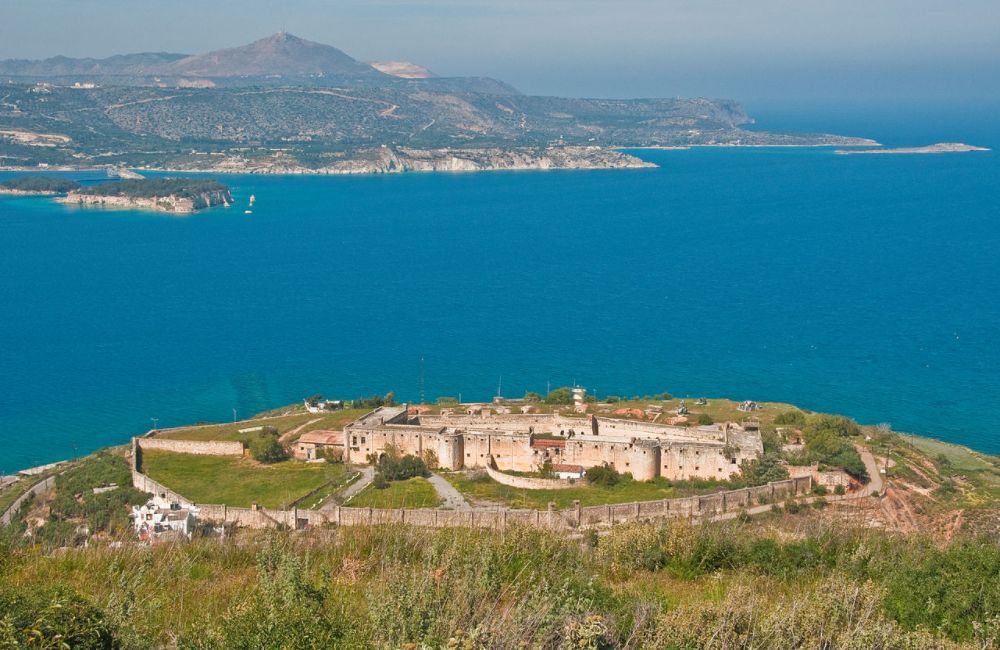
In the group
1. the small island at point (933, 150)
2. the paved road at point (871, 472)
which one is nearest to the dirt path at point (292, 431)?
the paved road at point (871, 472)

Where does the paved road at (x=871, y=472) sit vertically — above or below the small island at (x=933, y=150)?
below

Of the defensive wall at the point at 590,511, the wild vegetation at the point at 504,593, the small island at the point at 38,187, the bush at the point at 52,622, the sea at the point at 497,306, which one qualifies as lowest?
the sea at the point at 497,306

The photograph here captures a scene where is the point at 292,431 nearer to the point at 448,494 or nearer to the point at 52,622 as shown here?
the point at 448,494

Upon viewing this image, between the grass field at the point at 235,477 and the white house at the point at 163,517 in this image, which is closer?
the white house at the point at 163,517

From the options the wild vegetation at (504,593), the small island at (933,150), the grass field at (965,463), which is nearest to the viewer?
the wild vegetation at (504,593)

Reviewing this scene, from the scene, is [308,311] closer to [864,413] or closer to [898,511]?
[864,413]

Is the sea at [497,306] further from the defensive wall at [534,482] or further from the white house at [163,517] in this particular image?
the defensive wall at [534,482]

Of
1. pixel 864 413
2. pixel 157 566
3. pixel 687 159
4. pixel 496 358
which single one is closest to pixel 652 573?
pixel 157 566

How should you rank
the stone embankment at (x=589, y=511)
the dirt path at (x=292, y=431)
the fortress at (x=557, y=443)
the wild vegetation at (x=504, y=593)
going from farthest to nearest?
the dirt path at (x=292, y=431), the fortress at (x=557, y=443), the stone embankment at (x=589, y=511), the wild vegetation at (x=504, y=593)
